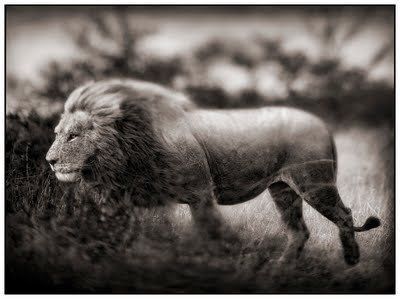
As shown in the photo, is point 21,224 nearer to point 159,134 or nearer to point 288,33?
point 159,134

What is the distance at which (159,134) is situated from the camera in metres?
3.17

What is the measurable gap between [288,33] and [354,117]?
664mm

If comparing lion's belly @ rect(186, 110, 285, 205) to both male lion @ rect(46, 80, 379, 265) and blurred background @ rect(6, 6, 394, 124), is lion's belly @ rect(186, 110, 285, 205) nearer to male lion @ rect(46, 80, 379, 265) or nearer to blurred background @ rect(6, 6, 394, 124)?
male lion @ rect(46, 80, 379, 265)

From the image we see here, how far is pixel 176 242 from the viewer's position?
326cm

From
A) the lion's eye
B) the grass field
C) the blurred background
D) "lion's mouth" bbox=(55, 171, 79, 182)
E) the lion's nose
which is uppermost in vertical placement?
the blurred background

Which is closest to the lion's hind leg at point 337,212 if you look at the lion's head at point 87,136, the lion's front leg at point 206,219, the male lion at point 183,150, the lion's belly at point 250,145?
the male lion at point 183,150

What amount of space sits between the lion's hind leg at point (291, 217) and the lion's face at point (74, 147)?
44.7 inches

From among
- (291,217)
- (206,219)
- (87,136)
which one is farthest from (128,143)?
(291,217)

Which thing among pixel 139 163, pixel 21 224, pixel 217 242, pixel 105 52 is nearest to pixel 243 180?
pixel 217 242

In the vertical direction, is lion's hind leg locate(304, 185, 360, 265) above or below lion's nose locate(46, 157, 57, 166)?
below

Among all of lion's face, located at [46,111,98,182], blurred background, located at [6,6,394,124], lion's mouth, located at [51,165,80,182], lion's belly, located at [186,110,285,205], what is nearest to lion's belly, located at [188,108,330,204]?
lion's belly, located at [186,110,285,205]

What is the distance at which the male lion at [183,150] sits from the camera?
125 inches

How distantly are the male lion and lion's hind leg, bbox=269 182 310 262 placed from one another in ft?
0.22

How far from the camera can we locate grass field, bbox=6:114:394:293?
128 inches
